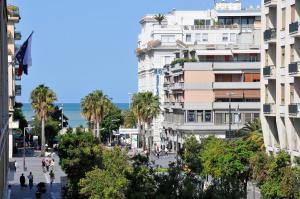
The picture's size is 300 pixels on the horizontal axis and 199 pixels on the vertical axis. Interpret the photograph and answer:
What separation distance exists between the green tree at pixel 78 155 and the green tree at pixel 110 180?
718 centimetres

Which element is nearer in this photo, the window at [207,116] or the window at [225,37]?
the window at [207,116]

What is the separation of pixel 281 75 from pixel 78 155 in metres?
13.4

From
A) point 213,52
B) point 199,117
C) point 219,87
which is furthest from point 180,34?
point 219,87

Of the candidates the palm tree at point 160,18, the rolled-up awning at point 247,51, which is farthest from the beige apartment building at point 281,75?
the palm tree at point 160,18

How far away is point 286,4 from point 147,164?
27.2 metres

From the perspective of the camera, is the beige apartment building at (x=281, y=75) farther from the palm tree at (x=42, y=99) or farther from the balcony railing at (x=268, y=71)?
the palm tree at (x=42, y=99)

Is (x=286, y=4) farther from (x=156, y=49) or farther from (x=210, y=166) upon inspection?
(x=156, y=49)

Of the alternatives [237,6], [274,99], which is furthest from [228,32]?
[274,99]

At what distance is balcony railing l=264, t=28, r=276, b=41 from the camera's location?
73562 millimetres

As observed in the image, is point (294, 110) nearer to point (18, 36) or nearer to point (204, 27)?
point (18, 36)

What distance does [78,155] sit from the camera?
69938 millimetres

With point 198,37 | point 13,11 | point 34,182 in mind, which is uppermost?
point 198,37

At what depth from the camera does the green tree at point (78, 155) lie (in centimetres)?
6809

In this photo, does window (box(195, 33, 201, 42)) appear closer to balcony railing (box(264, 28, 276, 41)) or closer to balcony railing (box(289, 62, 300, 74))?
balcony railing (box(264, 28, 276, 41))
